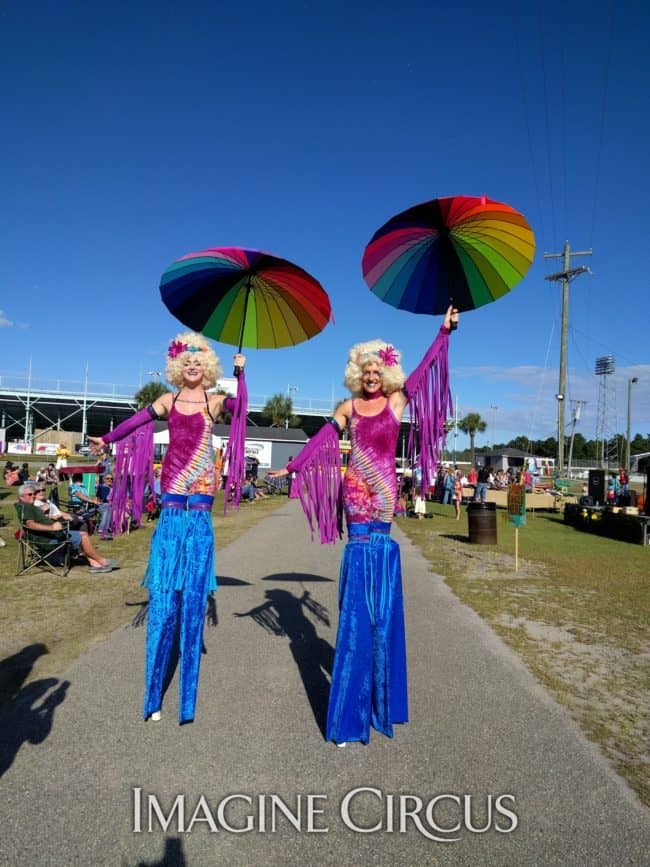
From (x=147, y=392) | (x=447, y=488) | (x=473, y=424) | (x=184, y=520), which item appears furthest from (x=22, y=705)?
(x=473, y=424)

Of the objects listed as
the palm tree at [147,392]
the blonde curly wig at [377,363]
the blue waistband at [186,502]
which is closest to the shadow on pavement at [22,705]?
the blue waistband at [186,502]

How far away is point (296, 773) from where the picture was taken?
3051 millimetres

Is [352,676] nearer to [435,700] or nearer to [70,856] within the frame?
[435,700]

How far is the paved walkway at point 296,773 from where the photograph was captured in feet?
8.16

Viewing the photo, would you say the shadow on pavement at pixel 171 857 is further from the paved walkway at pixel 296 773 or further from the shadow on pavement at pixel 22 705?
the shadow on pavement at pixel 22 705

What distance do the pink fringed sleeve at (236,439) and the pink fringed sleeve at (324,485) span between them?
520 millimetres

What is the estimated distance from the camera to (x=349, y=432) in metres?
4.05

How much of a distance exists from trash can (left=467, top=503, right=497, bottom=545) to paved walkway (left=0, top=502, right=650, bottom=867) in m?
8.29

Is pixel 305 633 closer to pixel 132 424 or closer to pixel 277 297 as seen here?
pixel 132 424

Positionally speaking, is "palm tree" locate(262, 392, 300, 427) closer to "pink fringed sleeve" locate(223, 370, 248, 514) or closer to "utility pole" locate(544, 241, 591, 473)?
"utility pole" locate(544, 241, 591, 473)

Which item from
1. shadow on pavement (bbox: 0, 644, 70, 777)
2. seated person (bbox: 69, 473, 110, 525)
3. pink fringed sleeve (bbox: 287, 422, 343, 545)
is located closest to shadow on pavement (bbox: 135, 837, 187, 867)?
shadow on pavement (bbox: 0, 644, 70, 777)

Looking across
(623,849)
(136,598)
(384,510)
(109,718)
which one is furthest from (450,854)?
(136,598)

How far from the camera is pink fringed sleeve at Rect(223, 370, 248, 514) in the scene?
4516 millimetres

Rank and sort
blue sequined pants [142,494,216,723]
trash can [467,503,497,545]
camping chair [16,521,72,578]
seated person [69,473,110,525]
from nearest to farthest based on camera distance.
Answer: blue sequined pants [142,494,216,723], camping chair [16,521,72,578], seated person [69,473,110,525], trash can [467,503,497,545]
